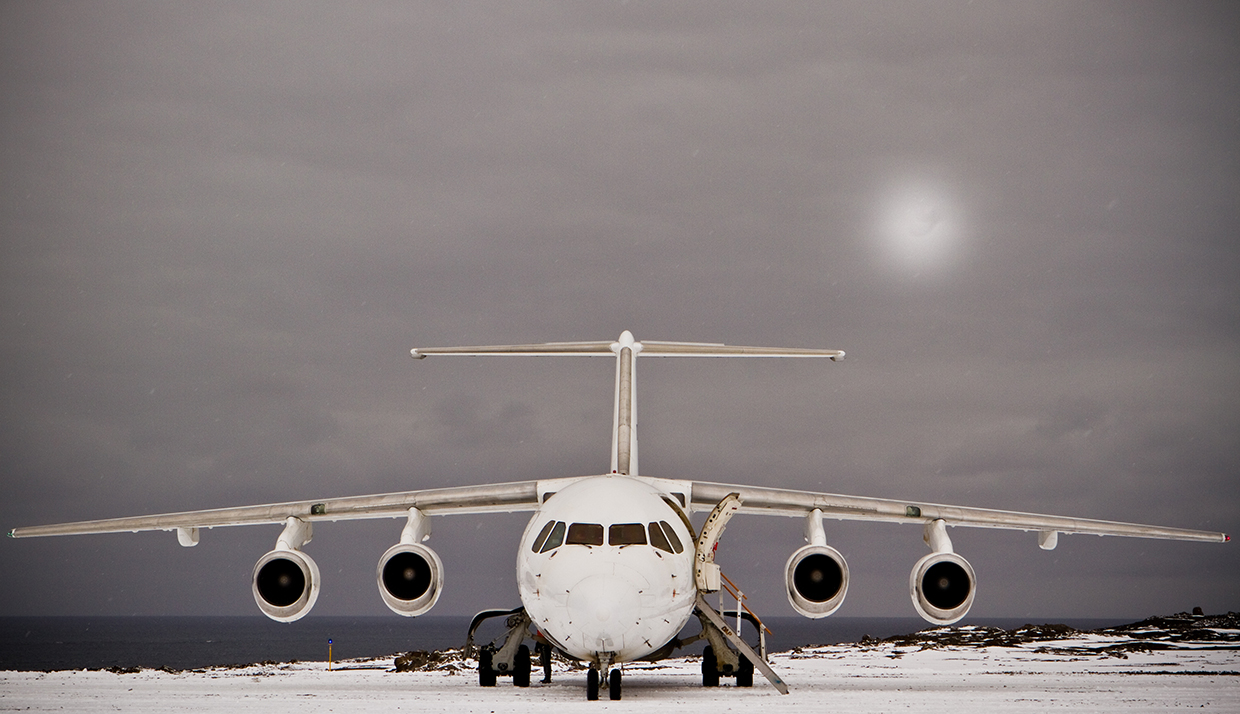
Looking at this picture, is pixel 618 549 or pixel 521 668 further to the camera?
pixel 521 668

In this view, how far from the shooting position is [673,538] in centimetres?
1511

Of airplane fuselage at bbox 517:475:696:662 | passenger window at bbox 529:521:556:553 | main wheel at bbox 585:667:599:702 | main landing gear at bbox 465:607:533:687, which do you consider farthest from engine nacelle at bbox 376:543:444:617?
main wheel at bbox 585:667:599:702

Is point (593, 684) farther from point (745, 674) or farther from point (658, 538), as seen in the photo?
point (745, 674)

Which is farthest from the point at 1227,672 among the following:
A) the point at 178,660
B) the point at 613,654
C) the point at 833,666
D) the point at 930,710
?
the point at 178,660

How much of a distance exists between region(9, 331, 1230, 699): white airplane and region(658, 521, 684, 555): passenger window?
19mm

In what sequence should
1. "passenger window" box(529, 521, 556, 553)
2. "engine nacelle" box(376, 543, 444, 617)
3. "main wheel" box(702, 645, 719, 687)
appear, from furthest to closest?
"main wheel" box(702, 645, 719, 687) < "engine nacelle" box(376, 543, 444, 617) < "passenger window" box(529, 521, 556, 553)

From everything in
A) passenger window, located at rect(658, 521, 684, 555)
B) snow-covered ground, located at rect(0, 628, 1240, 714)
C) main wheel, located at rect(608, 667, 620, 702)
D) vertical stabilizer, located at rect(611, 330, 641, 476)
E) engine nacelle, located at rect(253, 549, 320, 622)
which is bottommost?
snow-covered ground, located at rect(0, 628, 1240, 714)

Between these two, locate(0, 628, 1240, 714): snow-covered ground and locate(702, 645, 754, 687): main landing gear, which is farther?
locate(702, 645, 754, 687): main landing gear

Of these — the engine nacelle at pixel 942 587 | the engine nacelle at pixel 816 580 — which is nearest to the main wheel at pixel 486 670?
the engine nacelle at pixel 816 580

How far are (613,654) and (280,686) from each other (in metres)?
6.42

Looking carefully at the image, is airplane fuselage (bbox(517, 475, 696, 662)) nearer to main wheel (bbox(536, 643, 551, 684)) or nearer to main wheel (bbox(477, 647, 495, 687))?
main wheel (bbox(536, 643, 551, 684))

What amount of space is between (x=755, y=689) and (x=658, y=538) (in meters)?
3.82

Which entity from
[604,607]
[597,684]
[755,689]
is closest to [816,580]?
[755,689]

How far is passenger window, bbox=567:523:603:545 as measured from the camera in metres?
14.2
